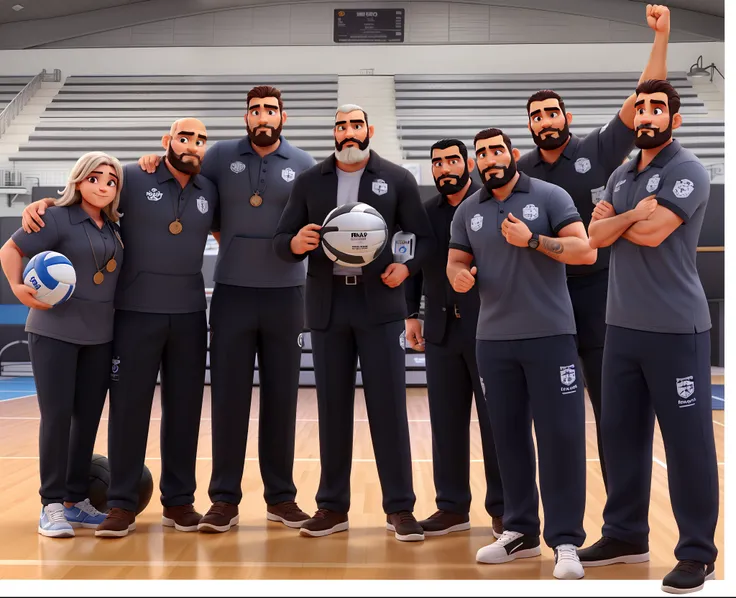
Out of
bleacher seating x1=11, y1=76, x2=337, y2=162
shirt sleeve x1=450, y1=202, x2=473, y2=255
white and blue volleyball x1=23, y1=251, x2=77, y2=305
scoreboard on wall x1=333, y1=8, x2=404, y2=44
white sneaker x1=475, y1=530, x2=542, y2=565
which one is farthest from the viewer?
scoreboard on wall x1=333, y1=8, x2=404, y2=44

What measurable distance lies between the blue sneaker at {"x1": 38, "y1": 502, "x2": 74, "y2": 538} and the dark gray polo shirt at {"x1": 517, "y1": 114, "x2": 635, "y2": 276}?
259 cm

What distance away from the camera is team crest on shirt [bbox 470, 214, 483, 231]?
3.29m

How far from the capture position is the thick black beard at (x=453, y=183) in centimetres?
377

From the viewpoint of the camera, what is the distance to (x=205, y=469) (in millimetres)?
5379

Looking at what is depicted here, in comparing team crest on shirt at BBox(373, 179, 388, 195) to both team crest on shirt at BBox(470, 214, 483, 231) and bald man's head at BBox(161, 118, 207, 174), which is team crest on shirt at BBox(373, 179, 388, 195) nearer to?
team crest on shirt at BBox(470, 214, 483, 231)

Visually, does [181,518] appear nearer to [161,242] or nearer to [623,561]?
[161,242]

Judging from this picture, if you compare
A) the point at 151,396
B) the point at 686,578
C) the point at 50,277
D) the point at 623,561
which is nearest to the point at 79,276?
the point at 50,277

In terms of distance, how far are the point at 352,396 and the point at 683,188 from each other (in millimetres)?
1724

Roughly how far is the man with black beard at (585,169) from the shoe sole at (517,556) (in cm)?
64

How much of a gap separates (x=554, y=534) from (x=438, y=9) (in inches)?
602

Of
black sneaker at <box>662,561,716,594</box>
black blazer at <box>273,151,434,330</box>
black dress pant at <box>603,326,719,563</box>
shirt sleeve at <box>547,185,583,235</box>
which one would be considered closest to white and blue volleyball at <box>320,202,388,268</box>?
black blazer at <box>273,151,434,330</box>

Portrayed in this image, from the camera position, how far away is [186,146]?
379cm

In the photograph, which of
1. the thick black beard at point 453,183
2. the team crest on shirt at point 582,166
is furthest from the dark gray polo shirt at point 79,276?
the team crest on shirt at point 582,166

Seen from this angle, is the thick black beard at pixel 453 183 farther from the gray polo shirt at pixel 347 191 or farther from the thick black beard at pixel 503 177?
the thick black beard at pixel 503 177
